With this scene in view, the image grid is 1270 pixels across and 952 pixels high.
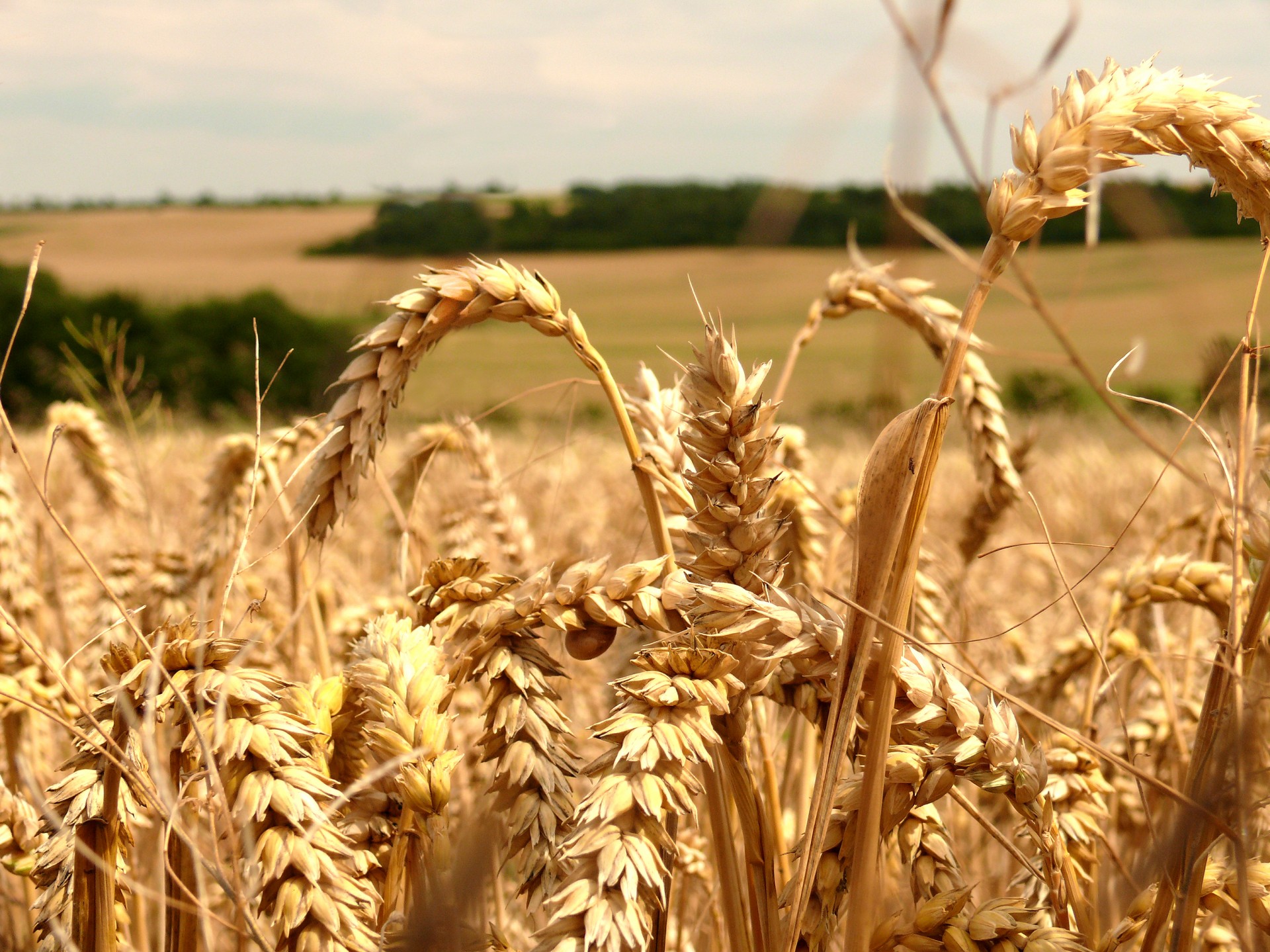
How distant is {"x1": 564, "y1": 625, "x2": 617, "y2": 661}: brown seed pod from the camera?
0.71m

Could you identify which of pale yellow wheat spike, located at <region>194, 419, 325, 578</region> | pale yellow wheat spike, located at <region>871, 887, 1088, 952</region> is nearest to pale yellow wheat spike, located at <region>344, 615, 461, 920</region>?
pale yellow wheat spike, located at <region>871, 887, 1088, 952</region>

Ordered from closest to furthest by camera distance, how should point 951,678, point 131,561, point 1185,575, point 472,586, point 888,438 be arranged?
point 888,438 < point 951,678 < point 472,586 < point 1185,575 < point 131,561

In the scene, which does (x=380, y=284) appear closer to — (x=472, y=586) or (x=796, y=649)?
(x=472, y=586)

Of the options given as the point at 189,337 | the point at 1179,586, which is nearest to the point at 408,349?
the point at 1179,586

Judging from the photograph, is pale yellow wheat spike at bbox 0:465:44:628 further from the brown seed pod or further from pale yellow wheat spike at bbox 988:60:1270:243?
pale yellow wheat spike at bbox 988:60:1270:243

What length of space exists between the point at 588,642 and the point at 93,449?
5.46ft

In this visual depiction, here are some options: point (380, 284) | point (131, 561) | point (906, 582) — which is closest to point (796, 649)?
point (906, 582)

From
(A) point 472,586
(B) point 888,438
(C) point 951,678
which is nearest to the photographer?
(B) point 888,438

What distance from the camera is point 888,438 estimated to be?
593 millimetres

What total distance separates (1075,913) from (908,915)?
0.43ft

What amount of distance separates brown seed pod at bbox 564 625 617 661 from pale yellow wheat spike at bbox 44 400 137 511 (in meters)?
1.54

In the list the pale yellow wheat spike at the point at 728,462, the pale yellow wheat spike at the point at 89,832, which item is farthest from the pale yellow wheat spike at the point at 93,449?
the pale yellow wheat spike at the point at 728,462

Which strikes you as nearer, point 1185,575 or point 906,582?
point 906,582

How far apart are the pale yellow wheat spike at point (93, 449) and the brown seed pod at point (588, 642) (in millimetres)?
1544
